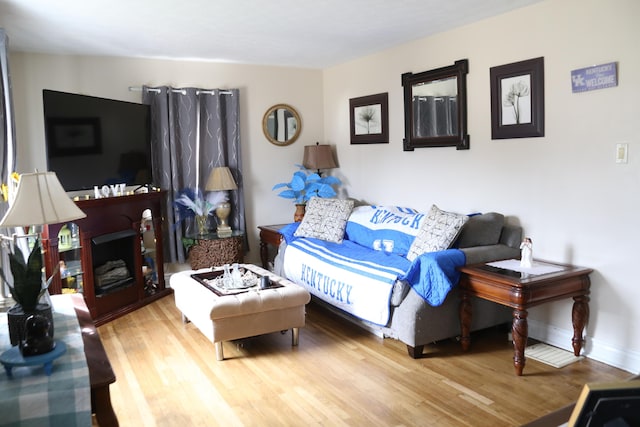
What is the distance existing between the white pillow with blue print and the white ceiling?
1.49m

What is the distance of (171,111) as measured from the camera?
510 cm

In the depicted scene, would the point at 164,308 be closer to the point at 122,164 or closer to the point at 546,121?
the point at 122,164

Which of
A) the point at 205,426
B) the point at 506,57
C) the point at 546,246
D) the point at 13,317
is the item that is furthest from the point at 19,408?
the point at 506,57

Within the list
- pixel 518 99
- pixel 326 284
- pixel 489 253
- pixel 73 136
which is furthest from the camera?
pixel 73 136

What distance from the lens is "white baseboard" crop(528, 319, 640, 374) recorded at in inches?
122

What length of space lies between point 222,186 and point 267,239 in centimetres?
73

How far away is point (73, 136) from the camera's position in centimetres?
415

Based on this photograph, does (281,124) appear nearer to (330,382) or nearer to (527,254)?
(527,254)

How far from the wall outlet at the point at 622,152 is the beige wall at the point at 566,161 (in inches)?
1.0

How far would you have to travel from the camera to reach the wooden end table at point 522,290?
117 inches

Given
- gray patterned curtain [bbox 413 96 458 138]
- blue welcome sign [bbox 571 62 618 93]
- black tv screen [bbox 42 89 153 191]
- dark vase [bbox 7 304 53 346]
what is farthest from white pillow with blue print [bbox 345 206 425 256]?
dark vase [bbox 7 304 53 346]

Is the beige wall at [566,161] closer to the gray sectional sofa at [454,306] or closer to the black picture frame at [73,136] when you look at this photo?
the gray sectional sofa at [454,306]

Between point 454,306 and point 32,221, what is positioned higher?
point 32,221

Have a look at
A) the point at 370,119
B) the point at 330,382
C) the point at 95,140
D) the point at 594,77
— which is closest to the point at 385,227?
the point at 370,119
